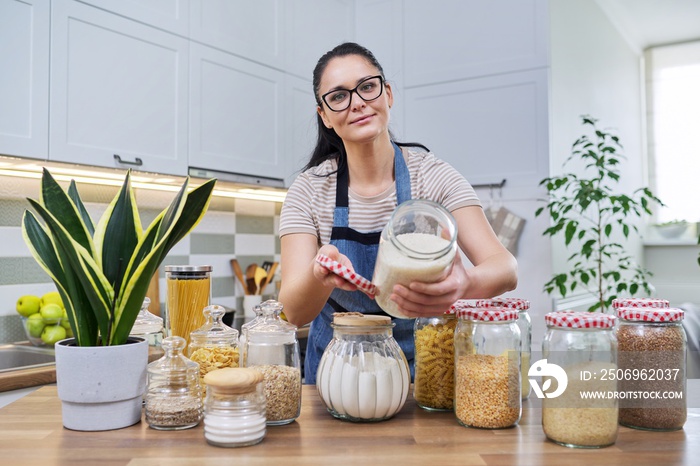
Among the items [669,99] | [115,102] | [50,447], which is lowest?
[50,447]

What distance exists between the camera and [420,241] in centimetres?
85

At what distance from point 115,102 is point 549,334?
1.85m

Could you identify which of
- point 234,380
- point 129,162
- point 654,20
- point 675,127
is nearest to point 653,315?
point 234,380

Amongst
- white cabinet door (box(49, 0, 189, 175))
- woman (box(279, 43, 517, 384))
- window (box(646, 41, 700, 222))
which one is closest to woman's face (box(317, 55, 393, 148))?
woman (box(279, 43, 517, 384))

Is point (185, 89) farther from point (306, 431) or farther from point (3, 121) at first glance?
point (306, 431)

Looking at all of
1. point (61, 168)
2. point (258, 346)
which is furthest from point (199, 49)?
point (258, 346)

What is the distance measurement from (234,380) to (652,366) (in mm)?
597

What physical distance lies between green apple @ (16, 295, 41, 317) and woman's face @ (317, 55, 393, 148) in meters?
1.40

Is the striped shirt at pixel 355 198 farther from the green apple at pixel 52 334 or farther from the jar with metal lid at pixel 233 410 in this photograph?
the green apple at pixel 52 334

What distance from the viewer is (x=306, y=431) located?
911 millimetres

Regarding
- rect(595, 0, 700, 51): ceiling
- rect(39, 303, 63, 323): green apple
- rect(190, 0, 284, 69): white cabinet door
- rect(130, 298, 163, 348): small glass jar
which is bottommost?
rect(39, 303, 63, 323): green apple

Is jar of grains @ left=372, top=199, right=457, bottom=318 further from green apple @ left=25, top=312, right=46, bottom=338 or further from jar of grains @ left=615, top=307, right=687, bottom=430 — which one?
green apple @ left=25, top=312, right=46, bottom=338

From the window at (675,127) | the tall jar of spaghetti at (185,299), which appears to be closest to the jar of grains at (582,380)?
the tall jar of spaghetti at (185,299)

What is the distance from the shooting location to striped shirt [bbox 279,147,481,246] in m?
1.45
